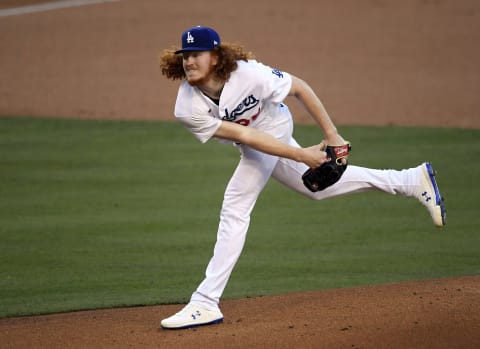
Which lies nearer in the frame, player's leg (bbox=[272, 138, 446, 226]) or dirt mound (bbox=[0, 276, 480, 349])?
dirt mound (bbox=[0, 276, 480, 349])

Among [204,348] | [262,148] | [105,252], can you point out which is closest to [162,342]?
[204,348]

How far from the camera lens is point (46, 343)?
5.62 m

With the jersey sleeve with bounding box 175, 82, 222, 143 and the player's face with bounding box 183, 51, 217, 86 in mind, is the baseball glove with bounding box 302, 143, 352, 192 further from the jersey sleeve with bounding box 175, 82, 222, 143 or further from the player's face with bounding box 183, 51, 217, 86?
the player's face with bounding box 183, 51, 217, 86

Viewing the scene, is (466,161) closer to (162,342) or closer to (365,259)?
(365,259)

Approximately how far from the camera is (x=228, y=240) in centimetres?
578

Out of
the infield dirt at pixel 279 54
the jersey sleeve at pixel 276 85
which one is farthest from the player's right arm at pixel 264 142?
the infield dirt at pixel 279 54

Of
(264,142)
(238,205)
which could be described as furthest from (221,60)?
(238,205)

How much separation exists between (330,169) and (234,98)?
0.72 m

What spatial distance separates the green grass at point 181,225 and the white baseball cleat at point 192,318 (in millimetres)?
1154

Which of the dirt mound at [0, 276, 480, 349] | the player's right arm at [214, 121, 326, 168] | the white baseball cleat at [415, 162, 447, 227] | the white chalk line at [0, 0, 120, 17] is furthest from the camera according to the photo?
the white chalk line at [0, 0, 120, 17]

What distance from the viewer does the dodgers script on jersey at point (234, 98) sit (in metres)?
5.61

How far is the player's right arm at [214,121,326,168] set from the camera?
18.0 feet

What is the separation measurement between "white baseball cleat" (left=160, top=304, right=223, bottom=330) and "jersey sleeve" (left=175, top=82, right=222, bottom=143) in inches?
41.7

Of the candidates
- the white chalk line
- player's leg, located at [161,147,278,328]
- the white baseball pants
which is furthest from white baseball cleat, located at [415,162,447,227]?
the white chalk line
